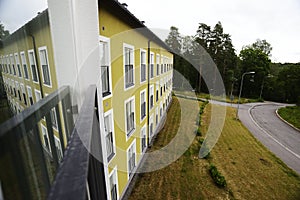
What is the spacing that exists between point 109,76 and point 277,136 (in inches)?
545

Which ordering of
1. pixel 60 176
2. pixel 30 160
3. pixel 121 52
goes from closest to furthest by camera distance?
1. pixel 60 176
2. pixel 30 160
3. pixel 121 52

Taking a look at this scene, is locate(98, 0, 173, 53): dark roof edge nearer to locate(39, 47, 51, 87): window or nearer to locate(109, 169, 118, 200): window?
locate(39, 47, 51, 87): window

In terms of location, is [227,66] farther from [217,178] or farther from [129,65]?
[129,65]

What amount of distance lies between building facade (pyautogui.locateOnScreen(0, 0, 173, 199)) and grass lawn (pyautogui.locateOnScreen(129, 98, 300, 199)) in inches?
48.6

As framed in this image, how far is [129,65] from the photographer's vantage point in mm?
4898

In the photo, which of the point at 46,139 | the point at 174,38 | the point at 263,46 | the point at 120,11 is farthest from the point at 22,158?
Answer: the point at 263,46

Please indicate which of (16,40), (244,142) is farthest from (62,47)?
(244,142)

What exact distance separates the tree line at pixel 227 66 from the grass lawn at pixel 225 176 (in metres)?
15.3

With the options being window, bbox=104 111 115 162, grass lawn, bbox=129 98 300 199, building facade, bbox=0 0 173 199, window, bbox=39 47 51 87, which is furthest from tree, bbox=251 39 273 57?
window, bbox=39 47 51 87

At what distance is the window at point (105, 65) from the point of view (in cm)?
337

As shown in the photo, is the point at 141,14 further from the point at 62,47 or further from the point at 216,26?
the point at 216,26

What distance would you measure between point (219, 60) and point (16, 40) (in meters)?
26.8

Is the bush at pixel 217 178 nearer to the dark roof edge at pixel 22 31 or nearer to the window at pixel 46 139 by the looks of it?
the window at pixel 46 139

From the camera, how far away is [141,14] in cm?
904
